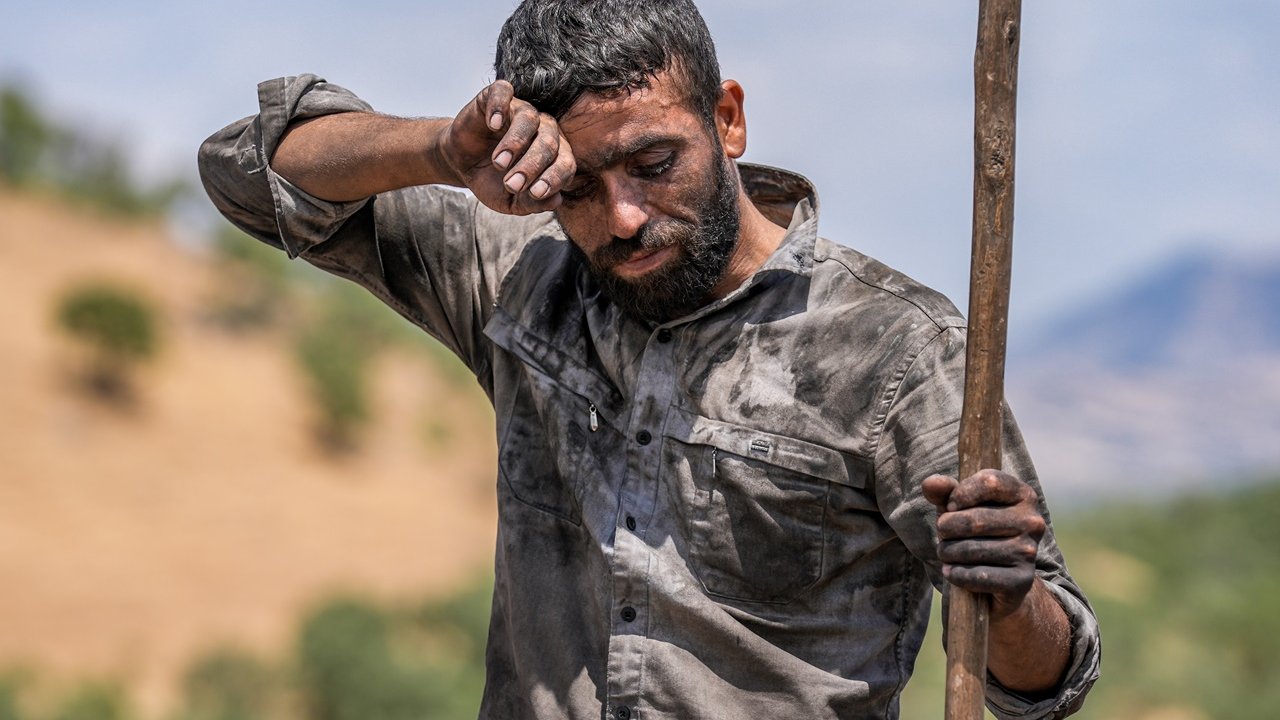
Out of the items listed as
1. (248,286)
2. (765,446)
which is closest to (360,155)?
(765,446)

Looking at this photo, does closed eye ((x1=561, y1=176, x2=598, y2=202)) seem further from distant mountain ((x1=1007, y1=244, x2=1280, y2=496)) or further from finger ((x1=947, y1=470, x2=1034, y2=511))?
distant mountain ((x1=1007, y1=244, x2=1280, y2=496))

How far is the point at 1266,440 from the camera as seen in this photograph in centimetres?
11994

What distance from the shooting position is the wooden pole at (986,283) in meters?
2.14

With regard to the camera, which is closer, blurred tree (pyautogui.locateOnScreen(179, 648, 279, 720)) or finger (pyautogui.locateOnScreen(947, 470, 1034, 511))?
finger (pyautogui.locateOnScreen(947, 470, 1034, 511))

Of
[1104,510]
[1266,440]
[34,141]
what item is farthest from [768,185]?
[1266,440]

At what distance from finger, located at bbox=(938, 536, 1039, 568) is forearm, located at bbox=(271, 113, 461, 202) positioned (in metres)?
1.09

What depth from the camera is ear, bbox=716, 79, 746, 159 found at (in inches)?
104

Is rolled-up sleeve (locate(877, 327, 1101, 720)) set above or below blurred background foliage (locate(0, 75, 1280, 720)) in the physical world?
below

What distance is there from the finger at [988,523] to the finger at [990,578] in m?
0.05

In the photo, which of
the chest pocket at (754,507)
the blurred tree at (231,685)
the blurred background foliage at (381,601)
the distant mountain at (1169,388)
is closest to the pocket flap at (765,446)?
the chest pocket at (754,507)

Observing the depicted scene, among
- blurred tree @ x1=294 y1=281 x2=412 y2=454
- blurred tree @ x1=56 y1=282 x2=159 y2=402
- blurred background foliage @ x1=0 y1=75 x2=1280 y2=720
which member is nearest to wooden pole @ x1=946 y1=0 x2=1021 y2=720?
blurred background foliage @ x1=0 y1=75 x2=1280 y2=720

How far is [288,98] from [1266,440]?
129 metres

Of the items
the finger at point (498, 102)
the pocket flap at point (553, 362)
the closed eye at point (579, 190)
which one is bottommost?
the pocket flap at point (553, 362)

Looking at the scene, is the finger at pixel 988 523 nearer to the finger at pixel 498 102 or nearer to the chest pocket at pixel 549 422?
the chest pocket at pixel 549 422
